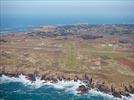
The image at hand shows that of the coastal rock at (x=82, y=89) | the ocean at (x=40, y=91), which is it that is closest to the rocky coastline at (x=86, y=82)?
the coastal rock at (x=82, y=89)

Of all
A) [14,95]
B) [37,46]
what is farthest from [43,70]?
[37,46]

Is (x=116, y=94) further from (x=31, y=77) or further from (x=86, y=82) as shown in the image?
(x=31, y=77)

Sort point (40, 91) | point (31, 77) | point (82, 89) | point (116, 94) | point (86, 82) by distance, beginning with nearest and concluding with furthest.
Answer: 1. point (116, 94)
2. point (82, 89)
3. point (40, 91)
4. point (86, 82)
5. point (31, 77)

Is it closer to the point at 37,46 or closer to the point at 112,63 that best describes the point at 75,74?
the point at 112,63

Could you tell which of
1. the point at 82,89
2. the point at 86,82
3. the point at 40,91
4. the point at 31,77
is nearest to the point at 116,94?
the point at 82,89

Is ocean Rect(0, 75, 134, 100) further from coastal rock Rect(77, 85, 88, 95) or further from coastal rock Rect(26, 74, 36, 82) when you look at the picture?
coastal rock Rect(77, 85, 88, 95)

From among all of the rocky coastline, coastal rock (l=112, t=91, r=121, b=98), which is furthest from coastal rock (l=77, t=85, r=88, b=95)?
coastal rock (l=112, t=91, r=121, b=98)
